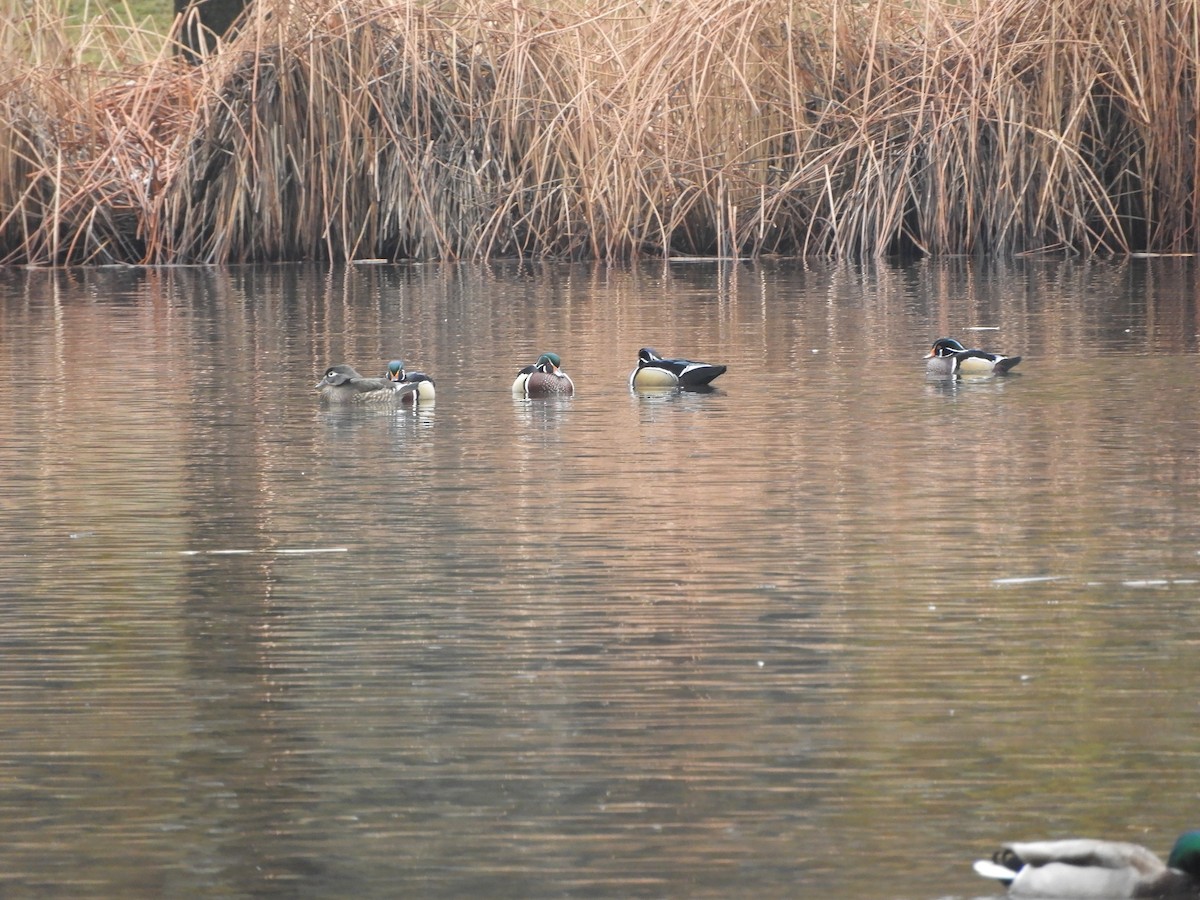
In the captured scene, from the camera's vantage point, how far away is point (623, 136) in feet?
72.9

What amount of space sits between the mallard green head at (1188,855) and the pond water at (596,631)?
0.23 metres

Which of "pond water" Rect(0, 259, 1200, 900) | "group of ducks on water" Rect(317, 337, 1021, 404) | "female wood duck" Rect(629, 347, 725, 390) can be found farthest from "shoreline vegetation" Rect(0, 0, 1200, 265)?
"female wood duck" Rect(629, 347, 725, 390)

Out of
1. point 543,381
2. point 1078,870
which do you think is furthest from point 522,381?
point 1078,870

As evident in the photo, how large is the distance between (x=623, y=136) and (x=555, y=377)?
9.87 meters

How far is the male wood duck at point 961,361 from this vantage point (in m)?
13.2

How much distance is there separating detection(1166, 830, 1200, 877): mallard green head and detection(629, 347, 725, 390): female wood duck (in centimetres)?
848

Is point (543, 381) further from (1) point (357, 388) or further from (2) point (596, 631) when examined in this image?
(2) point (596, 631)

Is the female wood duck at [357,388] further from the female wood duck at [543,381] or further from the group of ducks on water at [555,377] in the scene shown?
the female wood duck at [543,381]

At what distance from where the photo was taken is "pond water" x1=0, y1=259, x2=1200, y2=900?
4996mm

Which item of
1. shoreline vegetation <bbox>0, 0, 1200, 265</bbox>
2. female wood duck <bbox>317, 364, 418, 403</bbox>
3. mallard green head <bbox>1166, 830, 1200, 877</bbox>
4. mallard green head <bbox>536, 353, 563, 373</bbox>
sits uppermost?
shoreline vegetation <bbox>0, 0, 1200, 265</bbox>

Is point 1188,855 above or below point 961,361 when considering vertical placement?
below

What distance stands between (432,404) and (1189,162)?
10.9 metres

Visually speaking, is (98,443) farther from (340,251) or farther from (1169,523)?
(340,251)

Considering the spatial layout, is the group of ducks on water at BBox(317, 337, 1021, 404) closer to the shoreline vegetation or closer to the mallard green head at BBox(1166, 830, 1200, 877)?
the mallard green head at BBox(1166, 830, 1200, 877)
